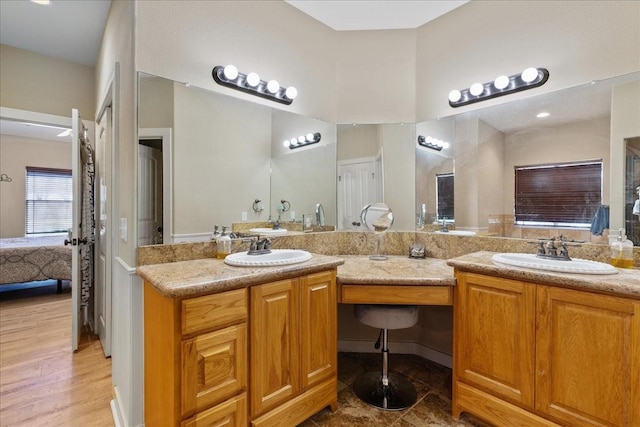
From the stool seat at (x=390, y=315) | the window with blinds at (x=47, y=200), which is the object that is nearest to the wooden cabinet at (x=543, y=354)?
the stool seat at (x=390, y=315)

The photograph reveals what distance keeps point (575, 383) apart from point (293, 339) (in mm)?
1294

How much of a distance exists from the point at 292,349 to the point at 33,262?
14.3 ft

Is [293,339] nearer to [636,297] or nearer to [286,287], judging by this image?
[286,287]

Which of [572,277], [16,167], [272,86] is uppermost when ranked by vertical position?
[272,86]

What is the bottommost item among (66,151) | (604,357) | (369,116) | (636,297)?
(604,357)

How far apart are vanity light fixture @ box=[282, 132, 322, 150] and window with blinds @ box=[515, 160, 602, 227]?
145 centimetres

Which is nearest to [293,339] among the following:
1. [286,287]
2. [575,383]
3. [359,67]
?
[286,287]

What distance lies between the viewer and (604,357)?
4.12 ft

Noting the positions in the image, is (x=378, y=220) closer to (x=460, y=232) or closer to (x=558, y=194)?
(x=460, y=232)

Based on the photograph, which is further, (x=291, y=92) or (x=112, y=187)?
(x=291, y=92)

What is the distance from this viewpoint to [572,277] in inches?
51.6

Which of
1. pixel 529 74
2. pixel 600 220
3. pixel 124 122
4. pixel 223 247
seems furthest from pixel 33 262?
pixel 600 220

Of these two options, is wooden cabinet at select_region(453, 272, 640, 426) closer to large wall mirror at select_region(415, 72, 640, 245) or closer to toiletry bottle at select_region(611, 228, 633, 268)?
toiletry bottle at select_region(611, 228, 633, 268)

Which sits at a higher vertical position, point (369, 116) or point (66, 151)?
point (66, 151)
